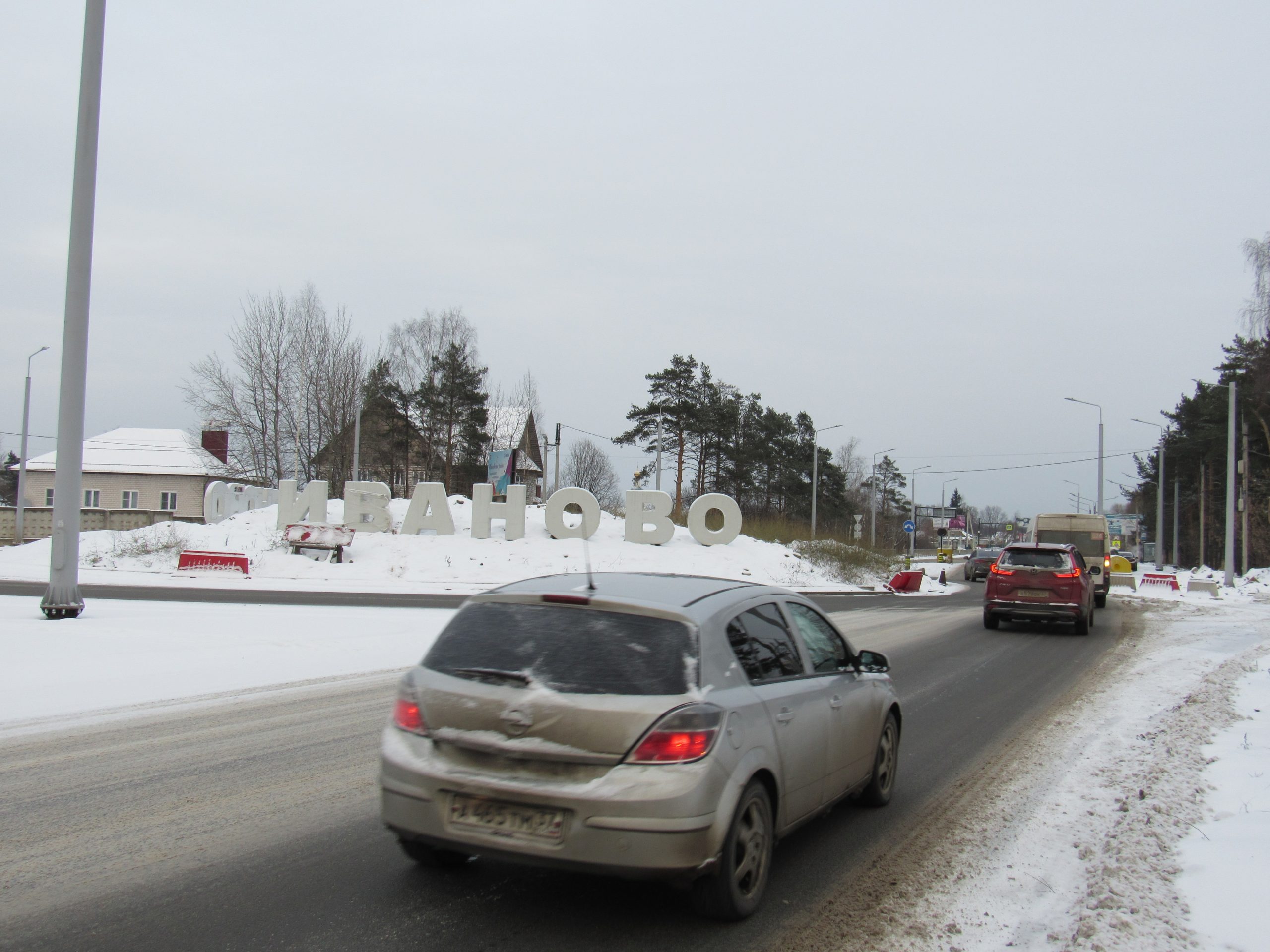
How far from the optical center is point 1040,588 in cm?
1850

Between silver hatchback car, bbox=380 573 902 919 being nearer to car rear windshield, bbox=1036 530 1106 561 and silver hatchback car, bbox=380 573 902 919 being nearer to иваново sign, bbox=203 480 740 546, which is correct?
car rear windshield, bbox=1036 530 1106 561

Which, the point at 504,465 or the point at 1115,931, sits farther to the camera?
the point at 504,465

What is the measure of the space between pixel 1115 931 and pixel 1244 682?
922cm

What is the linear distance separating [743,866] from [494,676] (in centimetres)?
140

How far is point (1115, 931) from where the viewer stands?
13.2 ft

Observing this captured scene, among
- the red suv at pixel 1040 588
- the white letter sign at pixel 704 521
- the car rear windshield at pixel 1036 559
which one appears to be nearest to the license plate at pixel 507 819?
the red suv at pixel 1040 588

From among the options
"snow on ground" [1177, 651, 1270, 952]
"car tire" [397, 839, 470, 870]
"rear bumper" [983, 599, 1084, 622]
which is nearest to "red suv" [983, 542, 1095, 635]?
"rear bumper" [983, 599, 1084, 622]

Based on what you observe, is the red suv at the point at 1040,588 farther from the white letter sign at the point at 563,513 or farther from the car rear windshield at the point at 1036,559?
the white letter sign at the point at 563,513

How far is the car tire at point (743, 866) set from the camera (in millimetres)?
4043

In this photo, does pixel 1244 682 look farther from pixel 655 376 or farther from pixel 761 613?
pixel 655 376

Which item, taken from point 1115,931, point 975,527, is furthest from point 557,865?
point 975,527

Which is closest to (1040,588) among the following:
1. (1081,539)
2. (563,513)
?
(1081,539)

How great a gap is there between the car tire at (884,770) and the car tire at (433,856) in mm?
2690

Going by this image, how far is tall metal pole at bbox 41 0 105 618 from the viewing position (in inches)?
530
